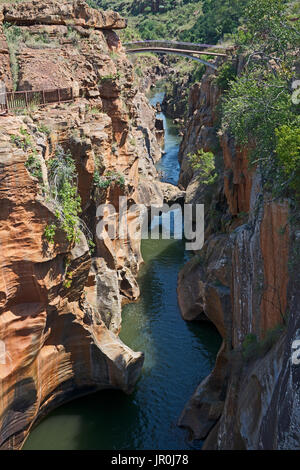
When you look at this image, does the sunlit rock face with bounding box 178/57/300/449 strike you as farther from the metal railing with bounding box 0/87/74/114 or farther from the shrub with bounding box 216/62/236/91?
the shrub with bounding box 216/62/236/91

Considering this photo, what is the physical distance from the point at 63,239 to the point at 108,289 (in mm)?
5864

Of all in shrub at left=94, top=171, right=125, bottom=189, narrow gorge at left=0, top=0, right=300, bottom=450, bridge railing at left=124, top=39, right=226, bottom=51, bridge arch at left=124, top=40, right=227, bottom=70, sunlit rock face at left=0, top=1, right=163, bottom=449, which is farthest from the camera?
bridge railing at left=124, top=39, right=226, bottom=51

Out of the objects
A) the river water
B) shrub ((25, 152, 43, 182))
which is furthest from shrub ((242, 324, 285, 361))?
shrub ((25, 152, 43, 182))

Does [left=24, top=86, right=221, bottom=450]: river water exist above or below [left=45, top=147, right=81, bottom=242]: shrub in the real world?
below

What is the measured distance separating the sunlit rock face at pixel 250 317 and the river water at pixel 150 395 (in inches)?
32.5

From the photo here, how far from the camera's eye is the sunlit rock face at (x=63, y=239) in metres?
14.6

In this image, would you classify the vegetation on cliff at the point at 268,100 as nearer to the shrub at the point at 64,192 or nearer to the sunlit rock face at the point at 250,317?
the sunlit rock face at the point at 250,317

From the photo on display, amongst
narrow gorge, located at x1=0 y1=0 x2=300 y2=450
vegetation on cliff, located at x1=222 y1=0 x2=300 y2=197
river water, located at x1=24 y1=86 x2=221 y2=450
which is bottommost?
river water, located at x1=24 y1=86 x2=221 y2=450

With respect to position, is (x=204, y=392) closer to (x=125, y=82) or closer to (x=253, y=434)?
(x=253, y=434)

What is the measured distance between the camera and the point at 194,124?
1610 inches

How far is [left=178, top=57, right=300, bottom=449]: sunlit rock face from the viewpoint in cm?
979

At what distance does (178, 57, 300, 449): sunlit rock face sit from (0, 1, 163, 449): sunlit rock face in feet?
11.6

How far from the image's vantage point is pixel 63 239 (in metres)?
15.5
